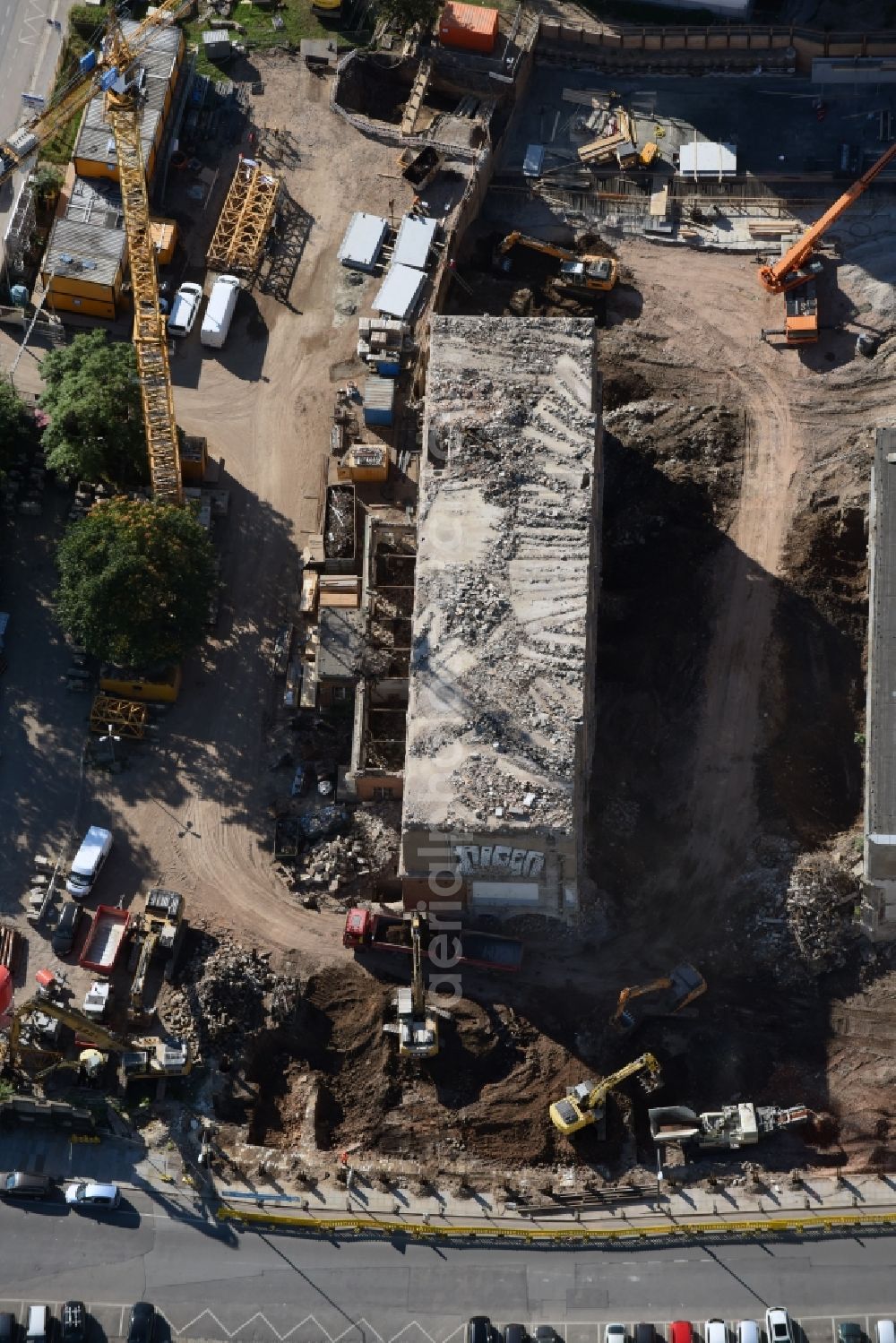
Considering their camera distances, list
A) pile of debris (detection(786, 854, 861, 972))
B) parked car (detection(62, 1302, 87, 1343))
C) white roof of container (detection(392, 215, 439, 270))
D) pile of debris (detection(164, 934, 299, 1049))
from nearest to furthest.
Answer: parked car (detection(62, 1302, 87, 1343)) → pile of debris (detection(164, 934, 299, 1049)) → pile of debris (detection(786, 854, 861, 972)) → white roof of container (detection(392, 215, 439, 270))

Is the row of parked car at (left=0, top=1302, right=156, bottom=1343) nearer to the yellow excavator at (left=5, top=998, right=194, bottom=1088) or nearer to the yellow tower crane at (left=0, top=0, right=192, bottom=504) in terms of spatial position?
the yellow excavator at (left=5, top=998, right=194, bottom=1088)

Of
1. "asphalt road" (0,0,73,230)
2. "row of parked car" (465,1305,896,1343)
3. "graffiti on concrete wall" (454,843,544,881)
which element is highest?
"asphalt road" (0,0,73,230)

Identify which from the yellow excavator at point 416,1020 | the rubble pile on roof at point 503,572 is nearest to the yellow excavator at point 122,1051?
the yellow excavator at point 416,1020

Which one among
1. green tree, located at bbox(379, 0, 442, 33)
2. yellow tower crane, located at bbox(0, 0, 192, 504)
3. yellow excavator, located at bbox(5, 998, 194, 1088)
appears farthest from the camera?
green tree, located at bbox(379, 0, 442, 33)

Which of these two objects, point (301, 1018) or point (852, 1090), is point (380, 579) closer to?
point (301, 1018)

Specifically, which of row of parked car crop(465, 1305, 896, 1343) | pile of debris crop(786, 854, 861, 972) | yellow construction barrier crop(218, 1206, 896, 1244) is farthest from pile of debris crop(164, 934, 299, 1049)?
pile of debris crop(786, 854, 861, 972)

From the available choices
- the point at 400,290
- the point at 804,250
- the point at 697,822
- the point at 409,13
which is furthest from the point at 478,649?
the point at 409,13
